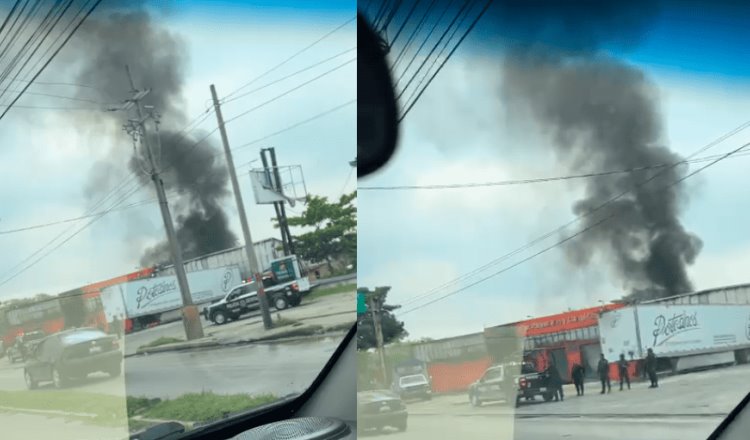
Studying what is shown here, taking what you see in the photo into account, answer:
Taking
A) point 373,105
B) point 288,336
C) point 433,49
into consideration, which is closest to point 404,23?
point 433,49

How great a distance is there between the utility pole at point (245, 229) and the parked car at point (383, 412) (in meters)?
0.54

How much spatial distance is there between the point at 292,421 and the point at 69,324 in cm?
100

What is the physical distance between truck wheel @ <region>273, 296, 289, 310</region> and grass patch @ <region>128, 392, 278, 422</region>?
15.5 inches

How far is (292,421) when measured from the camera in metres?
2.98

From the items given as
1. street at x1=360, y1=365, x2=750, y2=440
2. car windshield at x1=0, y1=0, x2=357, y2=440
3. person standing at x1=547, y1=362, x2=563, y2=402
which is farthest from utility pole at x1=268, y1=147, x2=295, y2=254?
person standing at x1=547, y1=362, x2=563, y2=402

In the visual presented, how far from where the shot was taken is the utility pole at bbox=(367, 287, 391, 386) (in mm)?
2973

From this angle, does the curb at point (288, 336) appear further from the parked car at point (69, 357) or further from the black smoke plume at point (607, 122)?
the black smoke plume at point (607, 122)

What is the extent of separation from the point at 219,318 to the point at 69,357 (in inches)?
26.0

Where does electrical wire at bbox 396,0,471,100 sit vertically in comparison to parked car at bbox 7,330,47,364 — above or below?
above

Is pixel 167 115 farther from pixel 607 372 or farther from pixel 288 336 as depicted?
pixel 607 372

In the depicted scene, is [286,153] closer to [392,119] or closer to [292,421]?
[392,119]

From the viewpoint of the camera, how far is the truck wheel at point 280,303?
3.18m

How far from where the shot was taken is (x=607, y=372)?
2318 mm

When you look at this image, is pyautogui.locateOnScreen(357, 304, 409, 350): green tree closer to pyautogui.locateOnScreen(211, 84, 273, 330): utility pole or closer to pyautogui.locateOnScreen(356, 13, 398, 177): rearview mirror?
pyautogui.locateOnScreen(211, 84, 273, 330): utility pole
